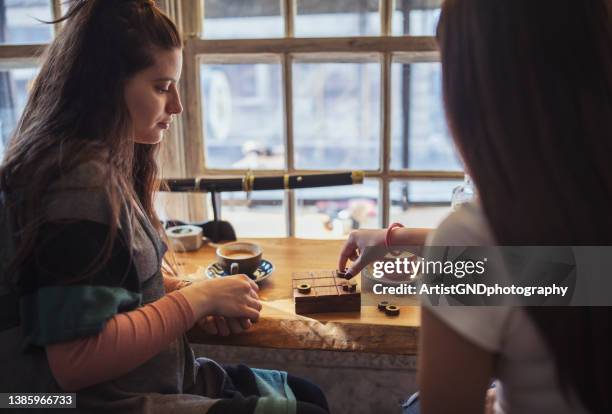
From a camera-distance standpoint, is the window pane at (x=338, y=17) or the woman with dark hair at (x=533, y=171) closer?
the woman with dark hair at (x=533, y=171)

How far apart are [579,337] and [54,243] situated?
0.67 meters

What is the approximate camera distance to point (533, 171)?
0.61m

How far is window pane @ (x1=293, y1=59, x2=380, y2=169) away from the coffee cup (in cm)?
50

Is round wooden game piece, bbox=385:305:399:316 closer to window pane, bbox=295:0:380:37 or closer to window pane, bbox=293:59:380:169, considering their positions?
window pane, bbox=293:59:380:169

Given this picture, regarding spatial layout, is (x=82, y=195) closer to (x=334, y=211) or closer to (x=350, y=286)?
(x=350, y=286)

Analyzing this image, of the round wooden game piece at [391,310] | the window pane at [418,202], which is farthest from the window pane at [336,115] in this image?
the round wooden game piece at [391,310]

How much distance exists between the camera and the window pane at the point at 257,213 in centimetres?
186

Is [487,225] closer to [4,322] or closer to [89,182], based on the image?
[89,182]

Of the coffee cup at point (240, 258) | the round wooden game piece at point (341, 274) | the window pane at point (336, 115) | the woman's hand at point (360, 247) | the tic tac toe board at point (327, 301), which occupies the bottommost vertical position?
the tic tac toe board at point (327, 301)

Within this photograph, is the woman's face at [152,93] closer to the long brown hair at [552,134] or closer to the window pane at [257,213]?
the long brown hair at [552,134]

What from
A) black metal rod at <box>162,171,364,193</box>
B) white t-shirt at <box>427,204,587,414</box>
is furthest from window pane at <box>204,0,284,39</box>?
white t-shirt at <box>427,204,587,414</box>

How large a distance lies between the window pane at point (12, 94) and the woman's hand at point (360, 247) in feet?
4.02

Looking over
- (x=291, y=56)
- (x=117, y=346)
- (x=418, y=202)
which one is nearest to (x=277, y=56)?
(x=291, y=56)

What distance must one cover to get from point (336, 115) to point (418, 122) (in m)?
0.26
